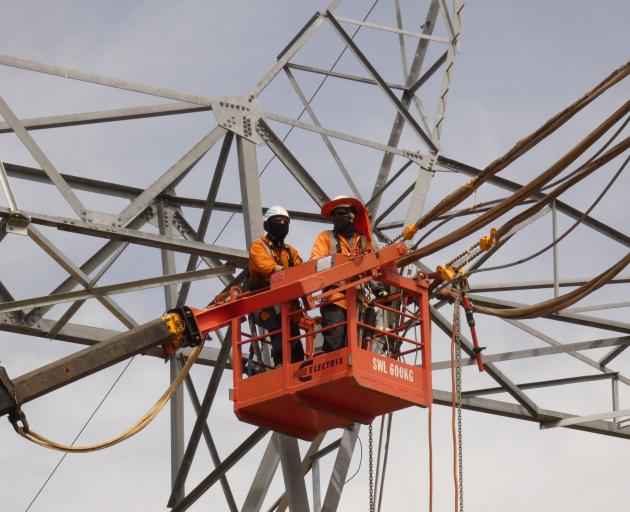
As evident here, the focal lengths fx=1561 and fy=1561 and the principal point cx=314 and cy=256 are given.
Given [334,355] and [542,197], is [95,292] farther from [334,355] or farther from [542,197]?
[542,197]

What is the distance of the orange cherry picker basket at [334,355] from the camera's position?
17281 mm

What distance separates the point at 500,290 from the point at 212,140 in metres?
4.99

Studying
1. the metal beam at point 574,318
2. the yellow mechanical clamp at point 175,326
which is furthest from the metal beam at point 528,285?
the yellow mechanical clamp at point 175,326

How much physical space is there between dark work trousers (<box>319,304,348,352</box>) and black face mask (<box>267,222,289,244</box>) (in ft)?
4.76

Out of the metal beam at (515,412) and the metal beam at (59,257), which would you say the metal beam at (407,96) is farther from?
the metal beam at (59,257)

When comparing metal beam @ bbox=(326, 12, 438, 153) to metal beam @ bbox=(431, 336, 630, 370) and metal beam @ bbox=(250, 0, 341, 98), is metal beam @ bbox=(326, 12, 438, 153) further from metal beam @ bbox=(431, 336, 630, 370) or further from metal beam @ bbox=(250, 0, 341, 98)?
metal beam @ bbox=(431, 336, 630, 370)

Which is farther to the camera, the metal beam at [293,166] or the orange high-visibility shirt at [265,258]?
the metal beam at [293,166]

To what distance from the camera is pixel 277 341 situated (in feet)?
60.4

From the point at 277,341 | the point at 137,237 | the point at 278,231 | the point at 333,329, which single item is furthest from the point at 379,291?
the point at 137,237

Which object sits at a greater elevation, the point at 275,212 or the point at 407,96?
the point at 407,96

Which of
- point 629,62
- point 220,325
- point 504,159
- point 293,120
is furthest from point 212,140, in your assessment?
point 629,62

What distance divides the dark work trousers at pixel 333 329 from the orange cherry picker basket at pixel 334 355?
94mm

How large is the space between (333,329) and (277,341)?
98 centimetres

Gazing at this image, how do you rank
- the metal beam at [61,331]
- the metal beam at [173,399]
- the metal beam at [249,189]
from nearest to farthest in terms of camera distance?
1. the metal beam at [249,189]
2. the metal beam at [61,331]
3. the metal beam at [173,399]
